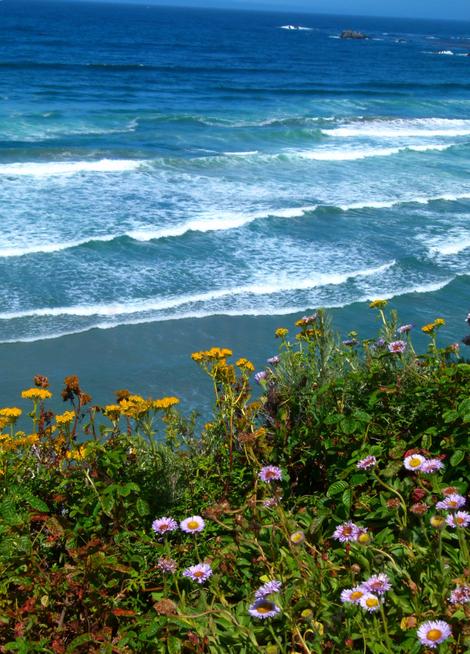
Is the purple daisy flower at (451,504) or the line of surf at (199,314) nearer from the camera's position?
the purple daisy flower at (451,504)

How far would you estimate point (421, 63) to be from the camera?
66.6m

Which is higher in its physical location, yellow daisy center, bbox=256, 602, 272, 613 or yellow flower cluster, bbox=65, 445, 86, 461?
yellow daisy center, bbox=256, 602, 272, 613

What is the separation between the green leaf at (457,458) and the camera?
→ 3545mm

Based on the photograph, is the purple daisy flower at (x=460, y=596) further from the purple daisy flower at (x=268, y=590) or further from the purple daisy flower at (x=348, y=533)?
the purple daisy flower at (x=268, y=590)

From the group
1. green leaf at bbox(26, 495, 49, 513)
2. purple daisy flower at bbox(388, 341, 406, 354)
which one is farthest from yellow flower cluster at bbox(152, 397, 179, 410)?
purple daisy flower at bbox(388, 341, 406, 354)

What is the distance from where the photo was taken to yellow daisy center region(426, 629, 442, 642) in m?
2.32

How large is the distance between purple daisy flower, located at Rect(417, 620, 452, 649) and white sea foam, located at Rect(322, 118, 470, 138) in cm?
2700

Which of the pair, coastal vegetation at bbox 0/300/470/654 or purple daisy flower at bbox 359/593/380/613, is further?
coastal vegetation at bbox 0/300/470/654

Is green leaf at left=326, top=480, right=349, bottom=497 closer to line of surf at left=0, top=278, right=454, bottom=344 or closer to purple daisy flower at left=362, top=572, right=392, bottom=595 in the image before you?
purple daisy flower at left=362, top=572, right=392, bottom=595

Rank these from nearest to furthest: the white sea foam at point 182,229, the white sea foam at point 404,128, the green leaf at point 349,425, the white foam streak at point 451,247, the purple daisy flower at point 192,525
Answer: the purple daisy flower at point 192,525, the green leaf at point 349,425, the white sea foam at point 182,229, the white foam streak at point 451,247, the white sea foam at point 404,128

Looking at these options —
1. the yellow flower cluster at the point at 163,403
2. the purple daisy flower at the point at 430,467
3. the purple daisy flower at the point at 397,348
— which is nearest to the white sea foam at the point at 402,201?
the purple daisy flower at the point at 397,348

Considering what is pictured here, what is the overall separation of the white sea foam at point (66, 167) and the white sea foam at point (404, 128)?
9.80m

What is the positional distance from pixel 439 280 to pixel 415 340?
3.03 meters

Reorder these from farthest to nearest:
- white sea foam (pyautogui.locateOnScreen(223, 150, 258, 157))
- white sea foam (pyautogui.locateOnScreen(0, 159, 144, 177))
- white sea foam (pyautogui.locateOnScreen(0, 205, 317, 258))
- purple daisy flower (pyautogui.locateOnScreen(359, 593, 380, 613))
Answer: white sea foam (pyautogui.locateOnScreen(223, 150, 258, 157)) < white sea foam (pyautogui.locateOnScreen(0, 159, 144, 177)) < white sea foam (pyautogui.locateOnScreen(0, 205, 317, 258)) < purple daisy flower (pyautogui.locateOnScreen(359, 593, 380, 613))
